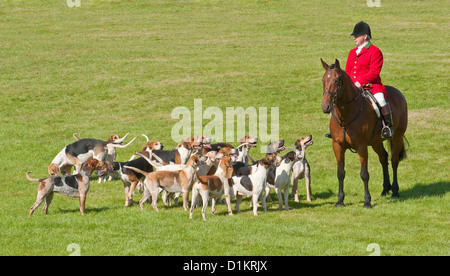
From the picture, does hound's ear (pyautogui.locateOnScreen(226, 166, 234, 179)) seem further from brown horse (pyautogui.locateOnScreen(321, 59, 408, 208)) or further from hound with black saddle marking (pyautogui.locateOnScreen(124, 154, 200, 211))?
brown horse (pyautogui.locateOnScreen(321, 59, 408, 208))

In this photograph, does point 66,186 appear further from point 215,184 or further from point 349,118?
point 349,118

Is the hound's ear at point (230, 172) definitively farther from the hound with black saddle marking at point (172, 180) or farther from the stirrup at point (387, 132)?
the stirrup at point (387, 132)

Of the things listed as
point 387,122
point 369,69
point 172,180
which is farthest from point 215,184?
point 369,69

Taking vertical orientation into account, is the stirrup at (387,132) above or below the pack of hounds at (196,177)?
above

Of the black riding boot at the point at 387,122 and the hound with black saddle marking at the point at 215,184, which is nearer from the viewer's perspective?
the hound with black saddle marking at the point at 215,184

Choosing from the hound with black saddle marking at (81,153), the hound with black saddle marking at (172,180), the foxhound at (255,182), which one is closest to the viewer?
the foxhound at (255,182)

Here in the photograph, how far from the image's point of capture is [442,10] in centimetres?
4919

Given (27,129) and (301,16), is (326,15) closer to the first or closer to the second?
(301,16)

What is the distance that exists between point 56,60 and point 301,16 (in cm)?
1891

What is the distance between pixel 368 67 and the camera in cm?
1593

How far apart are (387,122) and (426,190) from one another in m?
2.66

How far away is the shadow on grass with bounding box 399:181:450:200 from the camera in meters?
16.7

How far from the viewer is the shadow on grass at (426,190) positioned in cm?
1673

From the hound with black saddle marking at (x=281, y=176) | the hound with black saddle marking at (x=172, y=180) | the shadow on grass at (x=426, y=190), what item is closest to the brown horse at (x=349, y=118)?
the hound with black saddle marking at (x=281, y=176)
